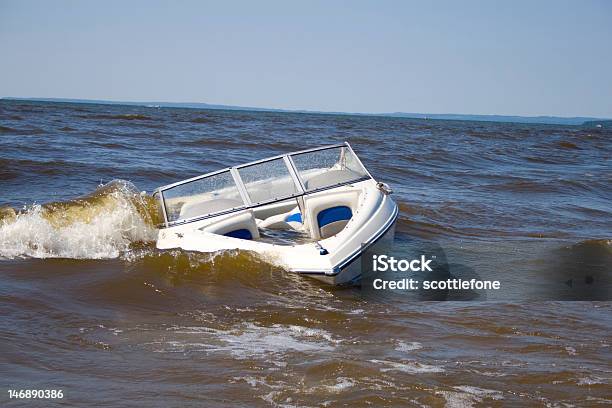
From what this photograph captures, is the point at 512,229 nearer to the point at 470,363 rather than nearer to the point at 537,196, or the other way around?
the point at 537,196

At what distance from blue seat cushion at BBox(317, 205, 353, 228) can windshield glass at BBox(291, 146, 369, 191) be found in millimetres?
330

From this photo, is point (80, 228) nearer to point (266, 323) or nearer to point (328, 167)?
point (328, 167)

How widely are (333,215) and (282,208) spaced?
3.03 feet

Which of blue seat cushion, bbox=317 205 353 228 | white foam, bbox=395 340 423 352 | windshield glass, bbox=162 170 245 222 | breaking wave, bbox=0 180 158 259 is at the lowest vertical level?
white foam, bbox=395 340 423 352

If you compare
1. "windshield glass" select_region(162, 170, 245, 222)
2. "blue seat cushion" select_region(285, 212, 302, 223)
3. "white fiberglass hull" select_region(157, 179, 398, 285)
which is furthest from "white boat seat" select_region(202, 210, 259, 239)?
"blue seat cushion" select_region(285, 212, 302, 223)

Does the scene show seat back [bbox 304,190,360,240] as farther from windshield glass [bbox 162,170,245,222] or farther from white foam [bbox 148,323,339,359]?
white foam [bbox 148,323,339,359]

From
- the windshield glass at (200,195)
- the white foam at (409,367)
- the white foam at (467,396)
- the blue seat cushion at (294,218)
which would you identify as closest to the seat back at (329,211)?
the blue seat cushion at (294,218)

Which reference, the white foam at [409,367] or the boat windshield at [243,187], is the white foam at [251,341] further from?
the boat windshield at [243,187]

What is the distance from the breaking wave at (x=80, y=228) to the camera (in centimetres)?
838

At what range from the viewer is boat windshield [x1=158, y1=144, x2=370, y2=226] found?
8188 millimetres

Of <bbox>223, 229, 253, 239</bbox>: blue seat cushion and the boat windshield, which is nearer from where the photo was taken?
<bbox>223, 229, 253, 239</bbox>: blue seat cushion

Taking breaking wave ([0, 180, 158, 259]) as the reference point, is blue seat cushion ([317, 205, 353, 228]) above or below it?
above

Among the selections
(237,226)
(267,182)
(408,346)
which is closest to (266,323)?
(408,346)

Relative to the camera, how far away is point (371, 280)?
23.8 feet
